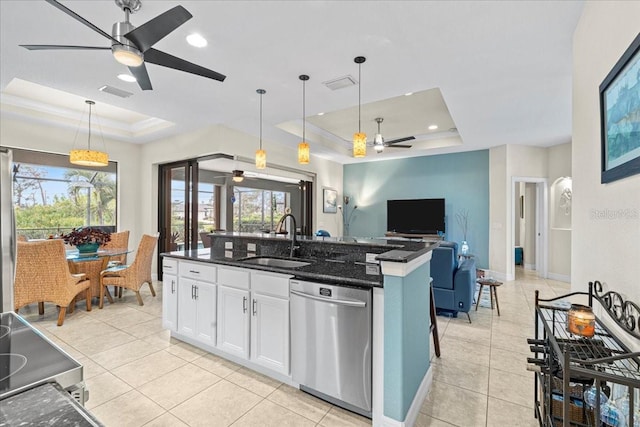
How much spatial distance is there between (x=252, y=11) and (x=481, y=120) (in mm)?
3988

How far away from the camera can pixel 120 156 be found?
19.6 ft

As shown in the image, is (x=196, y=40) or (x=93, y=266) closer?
(x=196, y=40)

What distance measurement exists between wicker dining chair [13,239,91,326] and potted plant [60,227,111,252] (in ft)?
2.47

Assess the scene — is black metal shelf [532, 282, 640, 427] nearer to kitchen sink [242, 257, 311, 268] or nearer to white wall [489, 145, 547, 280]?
kitchen sink [242, 257, 311, 268]

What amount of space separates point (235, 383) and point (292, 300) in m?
0.89

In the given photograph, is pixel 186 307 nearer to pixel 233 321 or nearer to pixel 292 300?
pixel 233 321

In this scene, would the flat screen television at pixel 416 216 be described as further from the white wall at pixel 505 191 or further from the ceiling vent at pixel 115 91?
the ceiling vent at pixel 115 91

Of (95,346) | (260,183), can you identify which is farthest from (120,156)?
(95,346)

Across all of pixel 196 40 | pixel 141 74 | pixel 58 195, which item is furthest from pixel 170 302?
pixel 58 195

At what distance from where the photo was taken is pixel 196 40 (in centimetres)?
266

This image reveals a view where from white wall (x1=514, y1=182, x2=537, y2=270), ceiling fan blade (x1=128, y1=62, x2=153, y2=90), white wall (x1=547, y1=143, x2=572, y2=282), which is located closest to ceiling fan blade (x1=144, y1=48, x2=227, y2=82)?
ceiling fan blade (x1=128, y1=62, x2=153, y2=90)

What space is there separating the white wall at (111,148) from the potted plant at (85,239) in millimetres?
1665

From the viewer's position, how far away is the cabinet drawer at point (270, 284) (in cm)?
229

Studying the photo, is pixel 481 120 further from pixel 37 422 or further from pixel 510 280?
pixel 37 422
